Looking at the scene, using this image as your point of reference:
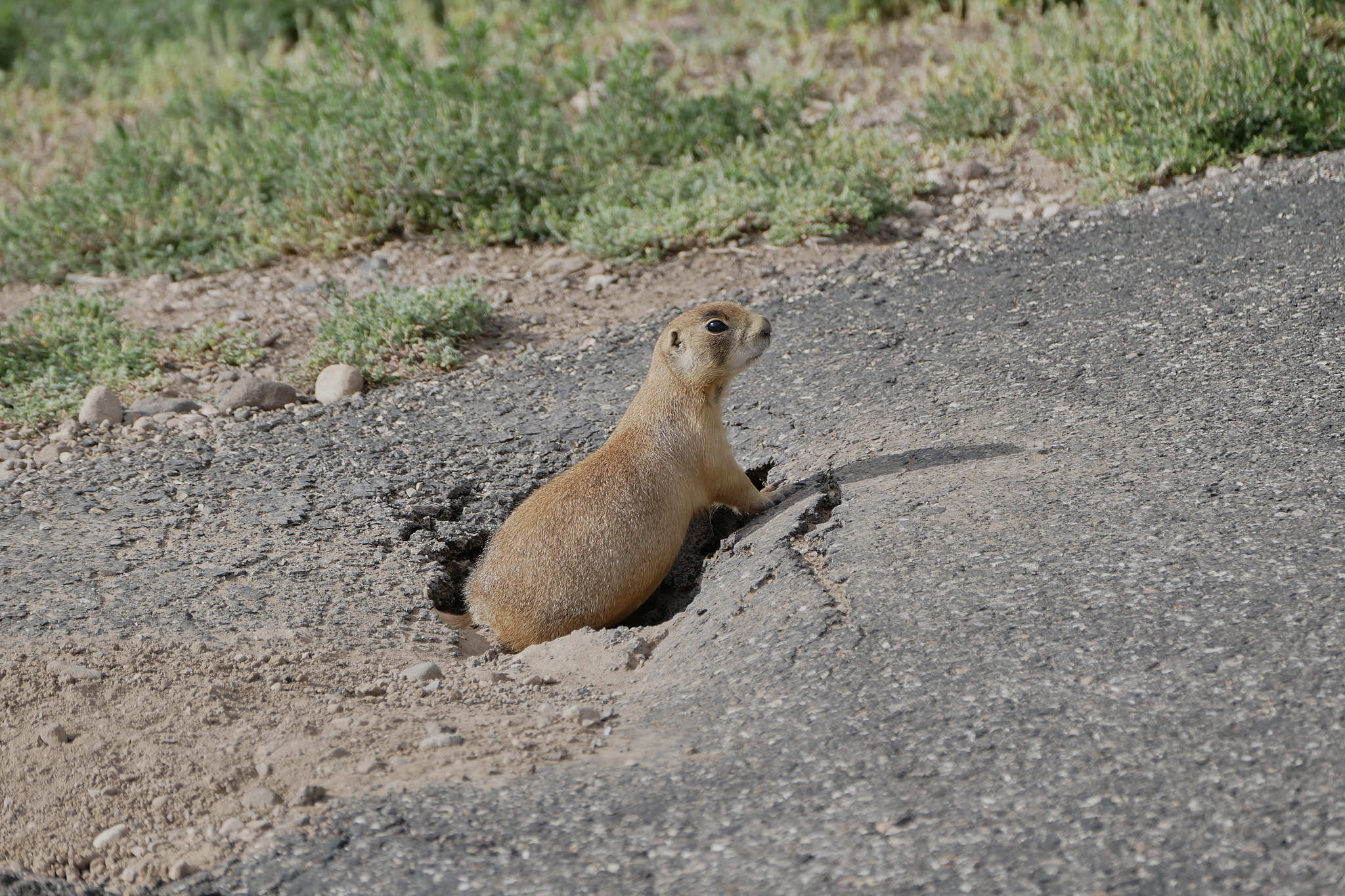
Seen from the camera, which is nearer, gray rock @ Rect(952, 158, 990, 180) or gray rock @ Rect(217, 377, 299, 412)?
gray rock @ Rect(217, 377, 299, 412)

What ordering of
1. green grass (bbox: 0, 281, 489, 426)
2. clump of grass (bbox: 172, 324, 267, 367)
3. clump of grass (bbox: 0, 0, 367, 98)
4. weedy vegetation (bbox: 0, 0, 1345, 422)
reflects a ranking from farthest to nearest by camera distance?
clump of grass (bbox: 0, 0, 367, 98), weedy vegetation (bbox: 0, 0, 1345, 422), clump of grass (bbox: 172, 324, 267, 367), green grass (bbox: 0, 281, 489, 426)

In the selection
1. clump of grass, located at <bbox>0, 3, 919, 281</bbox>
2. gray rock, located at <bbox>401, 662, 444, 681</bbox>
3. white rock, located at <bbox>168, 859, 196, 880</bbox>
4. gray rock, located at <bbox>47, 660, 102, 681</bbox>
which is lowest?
gray rock, located at <bbox>401, 662, 444, 681</bbox>

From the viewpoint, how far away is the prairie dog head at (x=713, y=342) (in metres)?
5.04

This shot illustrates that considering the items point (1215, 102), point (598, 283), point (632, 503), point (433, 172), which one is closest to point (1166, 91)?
point (1215, 102)

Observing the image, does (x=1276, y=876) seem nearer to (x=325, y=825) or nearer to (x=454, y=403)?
(x=325, y=825)

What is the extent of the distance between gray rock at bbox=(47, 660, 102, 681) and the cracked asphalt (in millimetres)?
305

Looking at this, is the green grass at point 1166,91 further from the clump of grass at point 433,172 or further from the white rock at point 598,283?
the white rock at point 598,283

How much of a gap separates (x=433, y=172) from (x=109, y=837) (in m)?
5.81

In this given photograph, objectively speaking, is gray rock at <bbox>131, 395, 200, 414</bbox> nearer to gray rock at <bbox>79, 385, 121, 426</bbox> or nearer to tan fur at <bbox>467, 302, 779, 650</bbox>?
gray rock at <bbox>79, 385, 121, 426</bbox>

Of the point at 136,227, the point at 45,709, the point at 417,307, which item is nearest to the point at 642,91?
the point at 417,307

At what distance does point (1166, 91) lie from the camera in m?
7.94

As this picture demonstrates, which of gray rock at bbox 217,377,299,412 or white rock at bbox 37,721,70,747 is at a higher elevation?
white rock at bbox 37,721,70,747

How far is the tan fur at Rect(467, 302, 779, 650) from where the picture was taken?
4723 millimetres

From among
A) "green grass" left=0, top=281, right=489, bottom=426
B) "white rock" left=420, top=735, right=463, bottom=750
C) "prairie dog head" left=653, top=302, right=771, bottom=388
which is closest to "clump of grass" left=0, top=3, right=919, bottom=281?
"green grass" left=0, top=281, right=489, bottom=426
